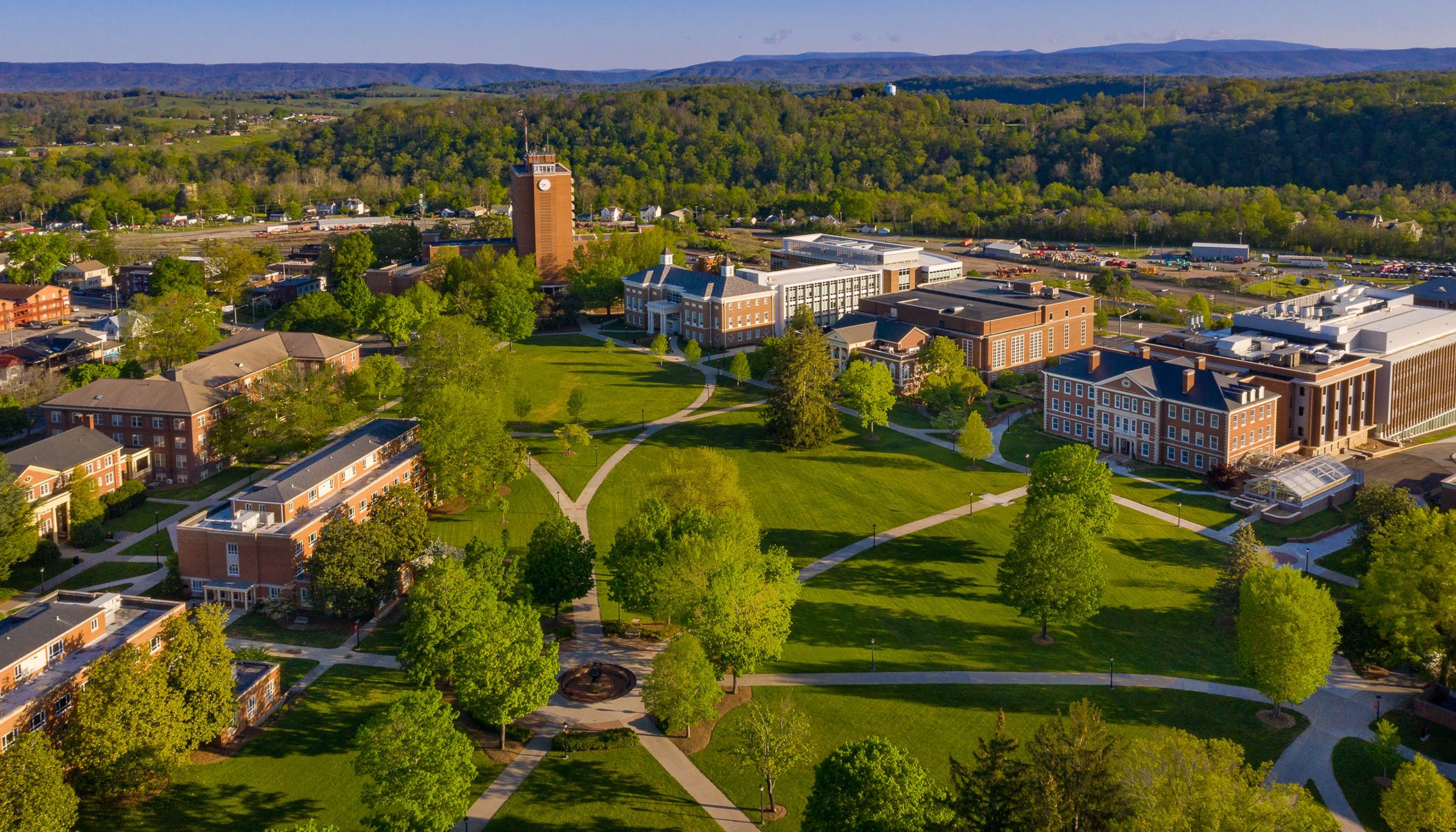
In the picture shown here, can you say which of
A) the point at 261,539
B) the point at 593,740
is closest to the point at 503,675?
the point at 593,740

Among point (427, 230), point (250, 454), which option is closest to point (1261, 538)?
point (250, 454)

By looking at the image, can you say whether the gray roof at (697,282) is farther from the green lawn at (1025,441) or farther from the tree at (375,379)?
the green lawn at (1025,441)

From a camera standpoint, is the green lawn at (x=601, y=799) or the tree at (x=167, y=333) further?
the tree at (x=167, y=333)

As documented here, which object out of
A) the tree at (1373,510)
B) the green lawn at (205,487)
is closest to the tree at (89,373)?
the green lawn at (205,487)

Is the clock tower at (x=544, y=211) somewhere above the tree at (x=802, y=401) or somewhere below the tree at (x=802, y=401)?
above

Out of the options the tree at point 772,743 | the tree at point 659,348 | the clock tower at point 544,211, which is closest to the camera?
the tree at point 772,743

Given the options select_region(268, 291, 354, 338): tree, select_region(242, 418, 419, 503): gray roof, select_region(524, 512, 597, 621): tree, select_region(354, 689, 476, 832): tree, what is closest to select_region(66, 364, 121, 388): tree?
select_region(268, 291, 354, 338): tree
